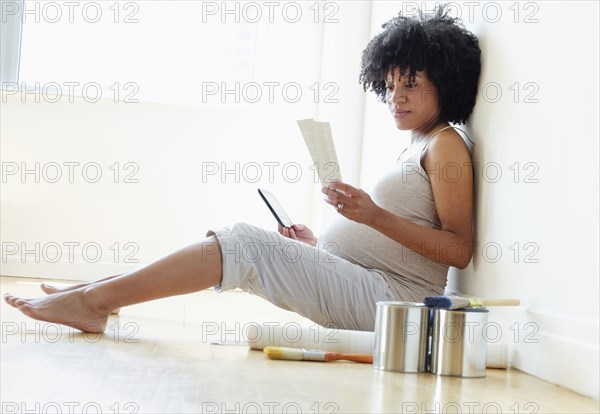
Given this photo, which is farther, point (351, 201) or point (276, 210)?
point (276, 210)

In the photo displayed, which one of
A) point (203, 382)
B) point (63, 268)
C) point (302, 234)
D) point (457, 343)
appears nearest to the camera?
point (203, 382)

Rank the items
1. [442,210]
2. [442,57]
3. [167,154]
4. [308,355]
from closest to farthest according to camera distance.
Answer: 1. [308,355]
2. [442,210]
3. [442,57]
4. [167,154]

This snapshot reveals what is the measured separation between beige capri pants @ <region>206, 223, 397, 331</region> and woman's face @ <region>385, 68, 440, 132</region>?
1.60 ft

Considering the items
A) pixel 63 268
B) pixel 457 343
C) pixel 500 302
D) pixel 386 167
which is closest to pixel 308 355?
pixel 457 343

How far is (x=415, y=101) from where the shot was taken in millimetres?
2436

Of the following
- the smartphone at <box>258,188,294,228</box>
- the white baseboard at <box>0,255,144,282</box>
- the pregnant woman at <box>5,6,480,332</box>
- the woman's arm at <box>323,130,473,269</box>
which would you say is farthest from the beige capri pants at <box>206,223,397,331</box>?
the white baseboard at <box>0,255,144,282</box>

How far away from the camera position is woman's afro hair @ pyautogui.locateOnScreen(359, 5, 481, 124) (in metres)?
2.40

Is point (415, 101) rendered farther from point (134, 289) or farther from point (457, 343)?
point (134, 289)

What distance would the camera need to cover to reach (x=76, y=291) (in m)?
2.17

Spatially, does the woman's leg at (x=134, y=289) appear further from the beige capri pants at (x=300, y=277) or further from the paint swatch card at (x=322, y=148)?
the paint swatch card at (x=322, y=148)

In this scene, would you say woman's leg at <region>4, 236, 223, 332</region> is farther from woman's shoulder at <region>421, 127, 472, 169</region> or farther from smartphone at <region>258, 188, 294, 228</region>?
woman's shoulder at <region>421, 127, 472, 169</region>

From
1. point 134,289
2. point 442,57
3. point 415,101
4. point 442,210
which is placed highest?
point 442,57

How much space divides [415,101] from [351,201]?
0.49m

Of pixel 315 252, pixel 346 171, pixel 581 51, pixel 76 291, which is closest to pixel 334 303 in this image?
pixel 315 252
